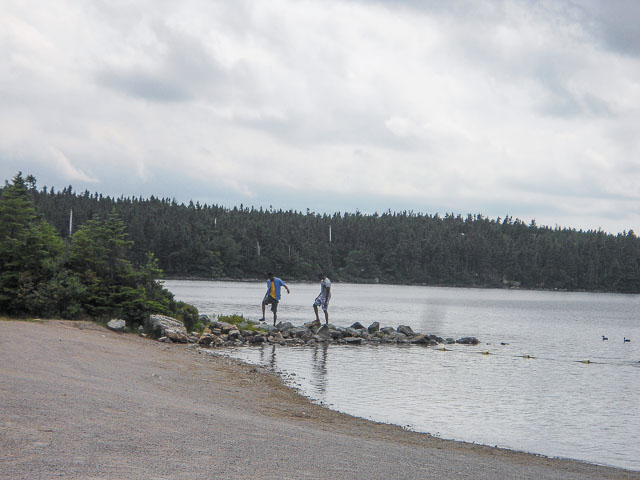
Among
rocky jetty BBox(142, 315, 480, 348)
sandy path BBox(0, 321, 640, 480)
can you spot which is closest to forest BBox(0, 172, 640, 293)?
rocky jetty BBox(142, 315, 480, 348)

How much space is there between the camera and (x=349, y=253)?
185 m

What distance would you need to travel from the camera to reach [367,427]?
Answer: 13172mm

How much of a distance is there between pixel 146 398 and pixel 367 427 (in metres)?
4.31

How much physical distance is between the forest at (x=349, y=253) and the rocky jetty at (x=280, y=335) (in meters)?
119

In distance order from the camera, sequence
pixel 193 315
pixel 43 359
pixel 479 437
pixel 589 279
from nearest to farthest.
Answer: pixel 479 437
pixel 43 359
pixel 193 315
pixel 589 279

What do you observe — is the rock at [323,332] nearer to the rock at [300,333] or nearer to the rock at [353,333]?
the rock at [300,333]

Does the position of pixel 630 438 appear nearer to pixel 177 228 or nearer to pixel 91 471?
pixel 91 471

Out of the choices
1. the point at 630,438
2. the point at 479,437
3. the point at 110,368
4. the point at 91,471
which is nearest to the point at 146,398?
the point at 110,368

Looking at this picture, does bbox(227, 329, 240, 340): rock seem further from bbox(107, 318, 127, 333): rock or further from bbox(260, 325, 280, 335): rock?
bbox(107, 318, 127, 333): rock

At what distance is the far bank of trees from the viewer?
963 inches

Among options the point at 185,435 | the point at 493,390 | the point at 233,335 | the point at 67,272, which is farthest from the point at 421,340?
the point at 185,435

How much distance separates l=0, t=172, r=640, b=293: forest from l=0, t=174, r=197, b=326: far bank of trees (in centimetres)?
12364

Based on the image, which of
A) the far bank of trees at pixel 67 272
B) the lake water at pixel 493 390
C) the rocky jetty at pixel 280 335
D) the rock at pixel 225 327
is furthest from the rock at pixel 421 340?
the far bank of trees at pixel 67 272

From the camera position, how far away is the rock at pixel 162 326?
84.4 ft
